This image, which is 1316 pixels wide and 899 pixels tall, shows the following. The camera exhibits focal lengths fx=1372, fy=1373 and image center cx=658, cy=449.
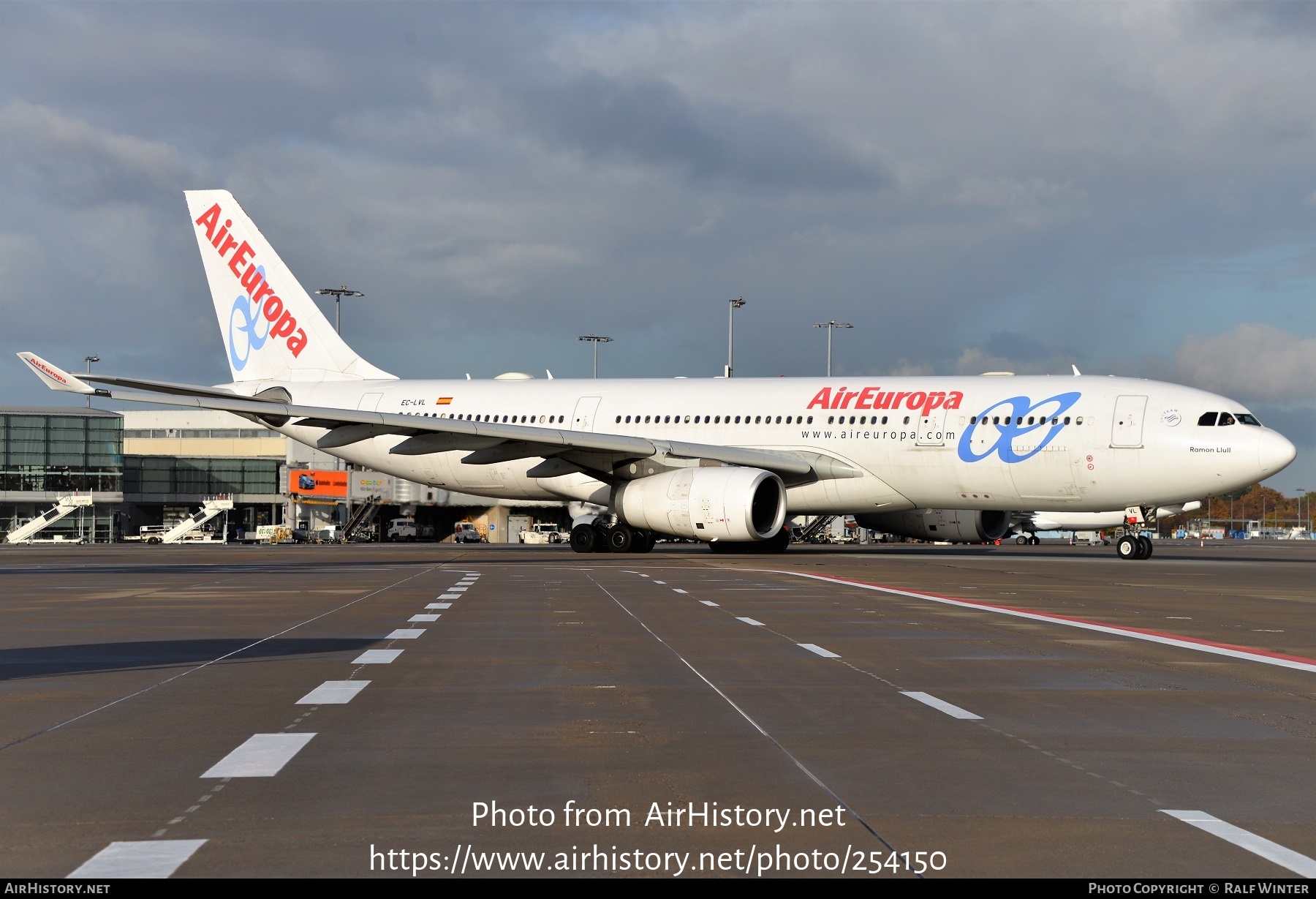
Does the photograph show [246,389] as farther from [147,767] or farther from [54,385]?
[147,767]

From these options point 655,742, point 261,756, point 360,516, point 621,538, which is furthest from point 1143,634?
point 360,516

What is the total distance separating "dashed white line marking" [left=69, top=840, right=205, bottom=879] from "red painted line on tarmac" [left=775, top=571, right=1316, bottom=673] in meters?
8.52

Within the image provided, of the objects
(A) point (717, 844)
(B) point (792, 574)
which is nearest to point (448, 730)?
(A) point (717, 844)

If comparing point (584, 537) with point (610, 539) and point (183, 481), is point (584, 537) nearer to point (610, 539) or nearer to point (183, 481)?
point (610, 539)

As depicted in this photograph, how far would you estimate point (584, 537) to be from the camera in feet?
119

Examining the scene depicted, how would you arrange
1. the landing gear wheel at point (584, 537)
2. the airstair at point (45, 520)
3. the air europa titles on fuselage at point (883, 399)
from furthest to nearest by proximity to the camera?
the airstair at point (45, 520), the landing gear wheel at point (584, 537), the air europa titles on fuselage at point (883, 399)

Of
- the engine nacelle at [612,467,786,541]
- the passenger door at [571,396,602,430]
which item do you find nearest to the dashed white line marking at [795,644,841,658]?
the engine nacelle at [612,467,786,541]

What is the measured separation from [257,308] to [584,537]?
12380 millimetres

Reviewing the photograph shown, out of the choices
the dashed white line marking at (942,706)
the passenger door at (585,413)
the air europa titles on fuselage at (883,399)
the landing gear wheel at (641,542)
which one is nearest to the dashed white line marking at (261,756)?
the dashed white line marking at (942,706)

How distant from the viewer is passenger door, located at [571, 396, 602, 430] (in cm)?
3619

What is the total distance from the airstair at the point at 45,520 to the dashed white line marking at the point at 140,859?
7957cm

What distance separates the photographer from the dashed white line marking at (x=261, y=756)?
19.6 ft

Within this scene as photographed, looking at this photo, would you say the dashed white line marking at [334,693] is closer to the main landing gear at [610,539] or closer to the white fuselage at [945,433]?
the white fuselage at [945,433]
